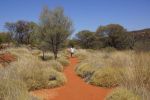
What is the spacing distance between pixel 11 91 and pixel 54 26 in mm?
15642

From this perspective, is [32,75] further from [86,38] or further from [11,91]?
[86,38]

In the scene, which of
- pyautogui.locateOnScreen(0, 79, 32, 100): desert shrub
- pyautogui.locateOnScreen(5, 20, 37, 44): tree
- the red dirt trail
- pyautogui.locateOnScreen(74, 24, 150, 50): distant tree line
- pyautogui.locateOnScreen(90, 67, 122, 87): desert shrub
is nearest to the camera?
pyautogui.locateOnScreen(0, 79, 32, 100): desert shrub

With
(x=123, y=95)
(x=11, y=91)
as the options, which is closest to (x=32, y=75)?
(x=11, y=91)

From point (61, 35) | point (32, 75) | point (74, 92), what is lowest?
point (74, 92)

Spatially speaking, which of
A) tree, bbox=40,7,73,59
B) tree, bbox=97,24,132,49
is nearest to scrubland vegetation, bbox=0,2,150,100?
tree, bbox=40,7,73,59

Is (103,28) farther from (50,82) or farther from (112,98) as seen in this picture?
(112,98)

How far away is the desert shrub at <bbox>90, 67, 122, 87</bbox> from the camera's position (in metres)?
11.3

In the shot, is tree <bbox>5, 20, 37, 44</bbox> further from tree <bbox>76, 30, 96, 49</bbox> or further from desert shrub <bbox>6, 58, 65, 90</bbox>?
desert shrub <bbox>6, 58, 65, 90</bbox>

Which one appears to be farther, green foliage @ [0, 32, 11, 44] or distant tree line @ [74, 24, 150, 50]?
green foliage @ [0, 32, 11, 44]

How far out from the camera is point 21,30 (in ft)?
149

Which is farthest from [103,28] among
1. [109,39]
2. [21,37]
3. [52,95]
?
[52,95]

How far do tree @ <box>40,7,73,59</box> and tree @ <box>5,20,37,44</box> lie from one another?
2337 centimetres

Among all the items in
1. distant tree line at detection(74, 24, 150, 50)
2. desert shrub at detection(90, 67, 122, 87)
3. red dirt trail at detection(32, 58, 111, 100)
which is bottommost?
red dirt trail at detection(32, 58, 111, 100)

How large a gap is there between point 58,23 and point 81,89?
12.4 meters
